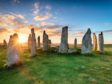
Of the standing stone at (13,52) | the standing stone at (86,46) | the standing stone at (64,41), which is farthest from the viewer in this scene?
the standing stone at (64,41)

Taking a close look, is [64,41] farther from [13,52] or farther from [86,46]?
[13,52]

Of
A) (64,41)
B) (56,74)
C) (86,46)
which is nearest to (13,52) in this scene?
(56,74)

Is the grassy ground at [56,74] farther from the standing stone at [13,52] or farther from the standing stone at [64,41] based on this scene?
the standing stone at [64,41]

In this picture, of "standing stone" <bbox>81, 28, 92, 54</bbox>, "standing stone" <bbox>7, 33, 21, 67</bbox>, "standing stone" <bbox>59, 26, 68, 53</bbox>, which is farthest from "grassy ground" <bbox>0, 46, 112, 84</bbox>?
"standing stone" <bbox>59, 26, 68, 53</bbox>

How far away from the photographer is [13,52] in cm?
3017

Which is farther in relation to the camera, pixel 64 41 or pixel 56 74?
pixel 64 41

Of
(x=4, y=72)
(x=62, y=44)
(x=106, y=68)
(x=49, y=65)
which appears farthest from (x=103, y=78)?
(x=62, y=44)

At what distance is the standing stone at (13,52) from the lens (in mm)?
29727

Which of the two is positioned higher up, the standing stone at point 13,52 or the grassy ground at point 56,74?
the standing stone at point 13,52

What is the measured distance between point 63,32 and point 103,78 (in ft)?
77.8

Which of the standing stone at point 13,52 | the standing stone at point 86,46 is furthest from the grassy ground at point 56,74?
the standing stone at point 86,46

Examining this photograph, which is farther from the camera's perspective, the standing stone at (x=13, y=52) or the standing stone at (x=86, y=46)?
the standing stone at (x=86, y=46)

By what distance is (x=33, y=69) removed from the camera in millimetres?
27641

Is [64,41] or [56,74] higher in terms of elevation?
[64,41]
